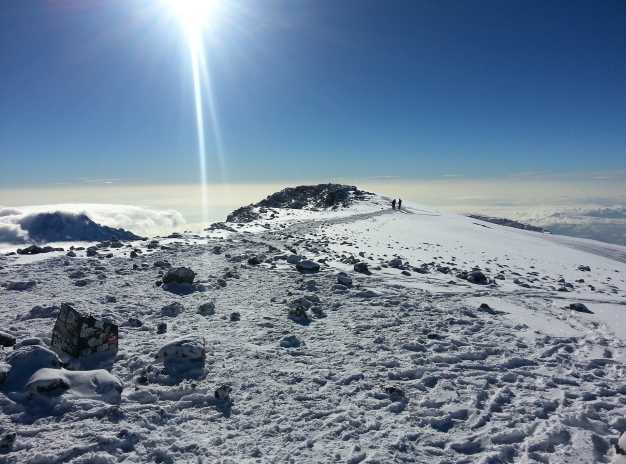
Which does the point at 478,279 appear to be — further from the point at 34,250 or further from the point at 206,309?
the point at 34,250

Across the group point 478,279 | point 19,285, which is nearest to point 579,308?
point 478,279

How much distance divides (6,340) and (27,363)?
2047mm

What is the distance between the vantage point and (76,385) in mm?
6637

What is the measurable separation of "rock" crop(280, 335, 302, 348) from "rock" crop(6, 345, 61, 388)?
4.64 metres

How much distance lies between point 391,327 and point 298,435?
5.09 meters

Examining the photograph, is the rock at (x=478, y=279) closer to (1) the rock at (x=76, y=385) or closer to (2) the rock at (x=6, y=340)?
(1) the rock at (x=76, y=385)

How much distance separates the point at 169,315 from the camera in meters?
11.0

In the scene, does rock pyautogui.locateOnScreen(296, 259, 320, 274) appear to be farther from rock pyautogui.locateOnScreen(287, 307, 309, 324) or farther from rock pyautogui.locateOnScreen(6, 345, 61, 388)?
rock pyautogui.locateOnScreen(6, 345, 61, 388)

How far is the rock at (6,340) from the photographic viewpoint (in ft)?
27.0

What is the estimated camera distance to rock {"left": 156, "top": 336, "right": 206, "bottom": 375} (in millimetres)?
7934

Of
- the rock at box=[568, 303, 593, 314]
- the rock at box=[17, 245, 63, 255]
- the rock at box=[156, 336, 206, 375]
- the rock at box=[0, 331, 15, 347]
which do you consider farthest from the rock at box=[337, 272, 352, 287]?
the rock at box=[17, 245, 63, 255]

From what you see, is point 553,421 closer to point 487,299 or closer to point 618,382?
point 618,382

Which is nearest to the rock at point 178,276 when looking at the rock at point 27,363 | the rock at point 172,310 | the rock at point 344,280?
the rock at point 172,310

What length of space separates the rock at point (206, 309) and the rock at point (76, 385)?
427 cm
